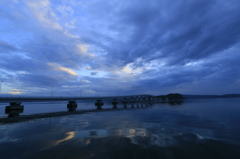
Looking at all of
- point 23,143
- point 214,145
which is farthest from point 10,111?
point 214,145

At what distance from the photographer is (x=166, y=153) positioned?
917cm

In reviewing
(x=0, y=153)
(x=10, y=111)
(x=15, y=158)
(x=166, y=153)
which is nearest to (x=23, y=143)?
(x=0, y=153)

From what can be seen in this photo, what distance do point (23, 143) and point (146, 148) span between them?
14035 millimetres

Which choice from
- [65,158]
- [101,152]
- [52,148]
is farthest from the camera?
[52,148]

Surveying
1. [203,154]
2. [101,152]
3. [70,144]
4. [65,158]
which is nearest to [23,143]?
[70,144]

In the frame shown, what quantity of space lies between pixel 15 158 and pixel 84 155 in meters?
6.03

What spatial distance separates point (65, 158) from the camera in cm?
873

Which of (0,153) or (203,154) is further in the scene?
(0,153)

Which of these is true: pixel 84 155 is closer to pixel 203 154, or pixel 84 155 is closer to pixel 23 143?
pixel 23 143

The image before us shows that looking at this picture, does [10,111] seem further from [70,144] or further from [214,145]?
[214,145]

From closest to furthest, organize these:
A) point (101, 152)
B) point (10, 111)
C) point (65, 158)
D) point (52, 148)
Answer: point (65, 158)
point (101, 152)
point (52, 148)
point (10, 111)

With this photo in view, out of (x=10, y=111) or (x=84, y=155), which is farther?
(x=10, y=111)

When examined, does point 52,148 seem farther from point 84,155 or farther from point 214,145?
point 214,145

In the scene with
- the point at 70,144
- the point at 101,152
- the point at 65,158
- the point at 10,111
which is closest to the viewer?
the point at 65,158
